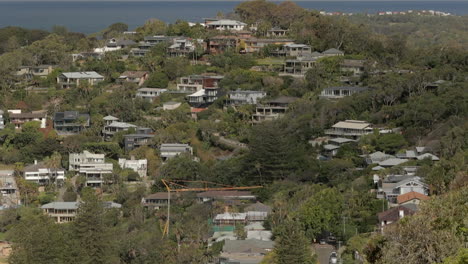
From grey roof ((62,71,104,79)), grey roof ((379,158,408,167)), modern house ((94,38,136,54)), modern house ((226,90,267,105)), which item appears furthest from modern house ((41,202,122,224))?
modern house ((94,38,136,54))

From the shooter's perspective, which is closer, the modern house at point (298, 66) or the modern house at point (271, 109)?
the modern house at point (271, 109)

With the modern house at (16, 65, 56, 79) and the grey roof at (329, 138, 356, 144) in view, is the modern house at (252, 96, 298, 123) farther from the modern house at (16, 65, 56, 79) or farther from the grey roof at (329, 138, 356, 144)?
the modern house at (16, 65, 56, 79)

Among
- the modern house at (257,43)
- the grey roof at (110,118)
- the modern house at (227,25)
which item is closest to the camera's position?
the grey roof at (110,118)

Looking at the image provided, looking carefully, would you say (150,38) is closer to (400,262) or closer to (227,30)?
(227,30)

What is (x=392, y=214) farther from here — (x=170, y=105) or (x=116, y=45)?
(x=116, y=45)

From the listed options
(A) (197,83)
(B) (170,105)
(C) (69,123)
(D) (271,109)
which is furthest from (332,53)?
(C) (69,123)

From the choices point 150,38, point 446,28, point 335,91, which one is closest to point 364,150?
point 335,91

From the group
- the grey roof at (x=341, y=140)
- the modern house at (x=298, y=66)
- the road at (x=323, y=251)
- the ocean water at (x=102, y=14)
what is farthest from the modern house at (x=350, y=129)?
the ocean water at (x=102, y=14)

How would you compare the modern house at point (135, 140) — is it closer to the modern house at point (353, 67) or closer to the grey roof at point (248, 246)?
the modern house at point (353, 67)
